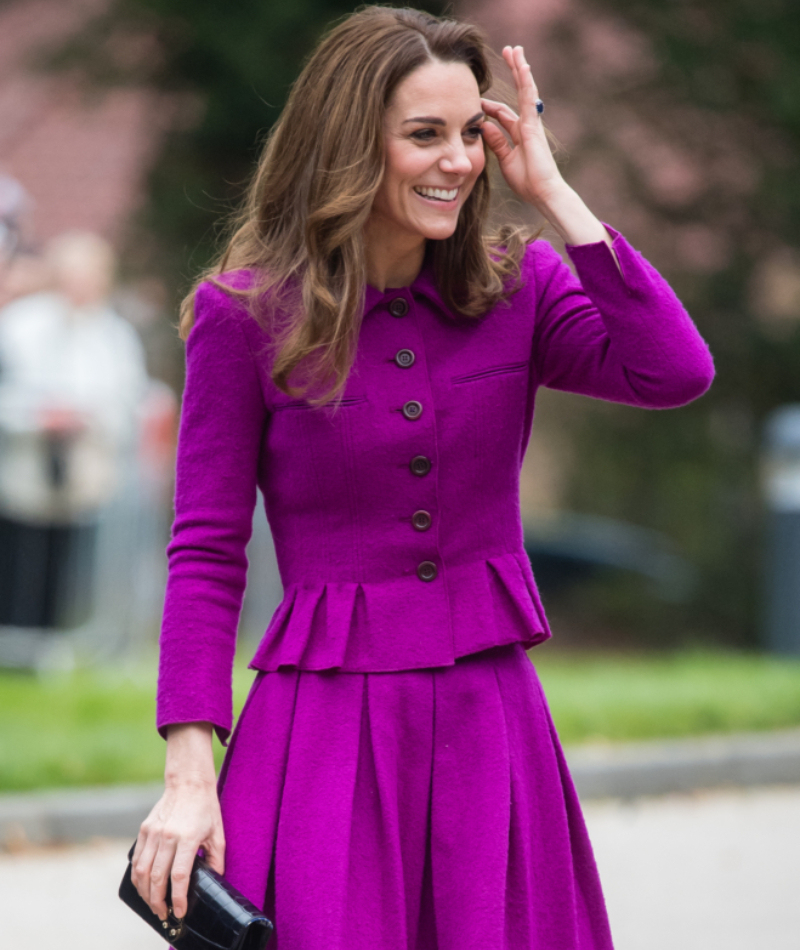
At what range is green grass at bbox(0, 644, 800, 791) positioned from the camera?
19.5 feet

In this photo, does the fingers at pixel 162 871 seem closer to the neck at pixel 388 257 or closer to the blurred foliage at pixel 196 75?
the neck at pixel 388 257

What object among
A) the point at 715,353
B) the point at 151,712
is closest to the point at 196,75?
the point at 715,353

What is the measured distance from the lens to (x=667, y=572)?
1302cm

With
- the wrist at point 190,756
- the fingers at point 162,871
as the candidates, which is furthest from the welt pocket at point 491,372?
the fingers at point 162,871

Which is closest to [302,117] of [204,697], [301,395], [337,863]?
[301,395]

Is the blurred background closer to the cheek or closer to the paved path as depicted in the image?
the paved path

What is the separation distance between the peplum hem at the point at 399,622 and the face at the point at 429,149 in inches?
21.0

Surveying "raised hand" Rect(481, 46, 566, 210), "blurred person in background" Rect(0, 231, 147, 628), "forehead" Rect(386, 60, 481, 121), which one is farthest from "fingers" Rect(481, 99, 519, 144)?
"blurred person in background" Rect(0, 231, 147, 628)

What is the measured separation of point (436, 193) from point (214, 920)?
3.63 ft

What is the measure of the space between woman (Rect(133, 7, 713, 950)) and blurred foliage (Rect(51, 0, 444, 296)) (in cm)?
944

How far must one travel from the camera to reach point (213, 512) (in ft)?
7.66

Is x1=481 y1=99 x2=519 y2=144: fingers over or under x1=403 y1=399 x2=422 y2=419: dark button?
over

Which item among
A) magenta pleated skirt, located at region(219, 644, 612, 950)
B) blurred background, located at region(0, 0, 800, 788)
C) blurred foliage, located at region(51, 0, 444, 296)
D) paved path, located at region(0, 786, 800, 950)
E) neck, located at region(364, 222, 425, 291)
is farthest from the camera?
blurred background, located at region(0, 0, 800, 788)

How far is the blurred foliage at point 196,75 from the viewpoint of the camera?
11758mm
